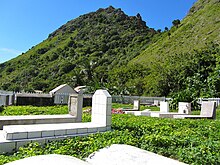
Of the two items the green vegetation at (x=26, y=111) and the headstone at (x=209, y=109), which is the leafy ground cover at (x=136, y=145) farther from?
the headstone at (x=209, y=109)

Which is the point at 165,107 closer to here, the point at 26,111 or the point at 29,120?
the point at 26,111

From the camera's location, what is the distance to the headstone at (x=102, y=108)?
741cm

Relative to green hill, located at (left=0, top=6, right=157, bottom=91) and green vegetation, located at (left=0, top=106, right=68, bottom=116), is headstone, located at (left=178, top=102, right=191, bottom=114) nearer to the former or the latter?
green vegetation, located at (left=0, top=106, right=68, bottom=116)

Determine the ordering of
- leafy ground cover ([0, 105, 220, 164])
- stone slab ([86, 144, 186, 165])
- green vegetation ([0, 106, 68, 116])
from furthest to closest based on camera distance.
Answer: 1. green vegetation ([0, 106, 68, 116])
2. leafy ground cover ([0, 105, 220, 164])
3. stone slab ([86, 144, 186, 165])

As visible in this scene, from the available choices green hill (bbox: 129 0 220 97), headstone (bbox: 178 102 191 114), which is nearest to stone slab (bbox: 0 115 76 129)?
headstone (bbox: 178 102 191 114)

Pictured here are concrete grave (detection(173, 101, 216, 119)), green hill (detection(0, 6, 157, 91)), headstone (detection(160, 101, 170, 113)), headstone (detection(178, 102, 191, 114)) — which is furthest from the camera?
green hill (detection(0, 6, 157, 91))

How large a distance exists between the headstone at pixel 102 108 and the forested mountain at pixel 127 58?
14751 mm

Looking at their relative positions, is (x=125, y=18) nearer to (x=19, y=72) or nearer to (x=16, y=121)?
(x=19, y=72)

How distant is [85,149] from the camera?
507cm

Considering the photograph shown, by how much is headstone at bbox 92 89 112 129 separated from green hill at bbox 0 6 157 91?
40.1 m

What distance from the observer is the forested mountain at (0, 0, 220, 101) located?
3503 cm

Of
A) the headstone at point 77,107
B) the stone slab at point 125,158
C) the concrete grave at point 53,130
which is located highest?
the headstone at point 77,107

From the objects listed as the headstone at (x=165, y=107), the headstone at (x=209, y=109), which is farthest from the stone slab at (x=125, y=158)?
the headstone at (x=165, y=107)

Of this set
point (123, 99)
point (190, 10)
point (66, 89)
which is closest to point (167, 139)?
point (66, 89)
